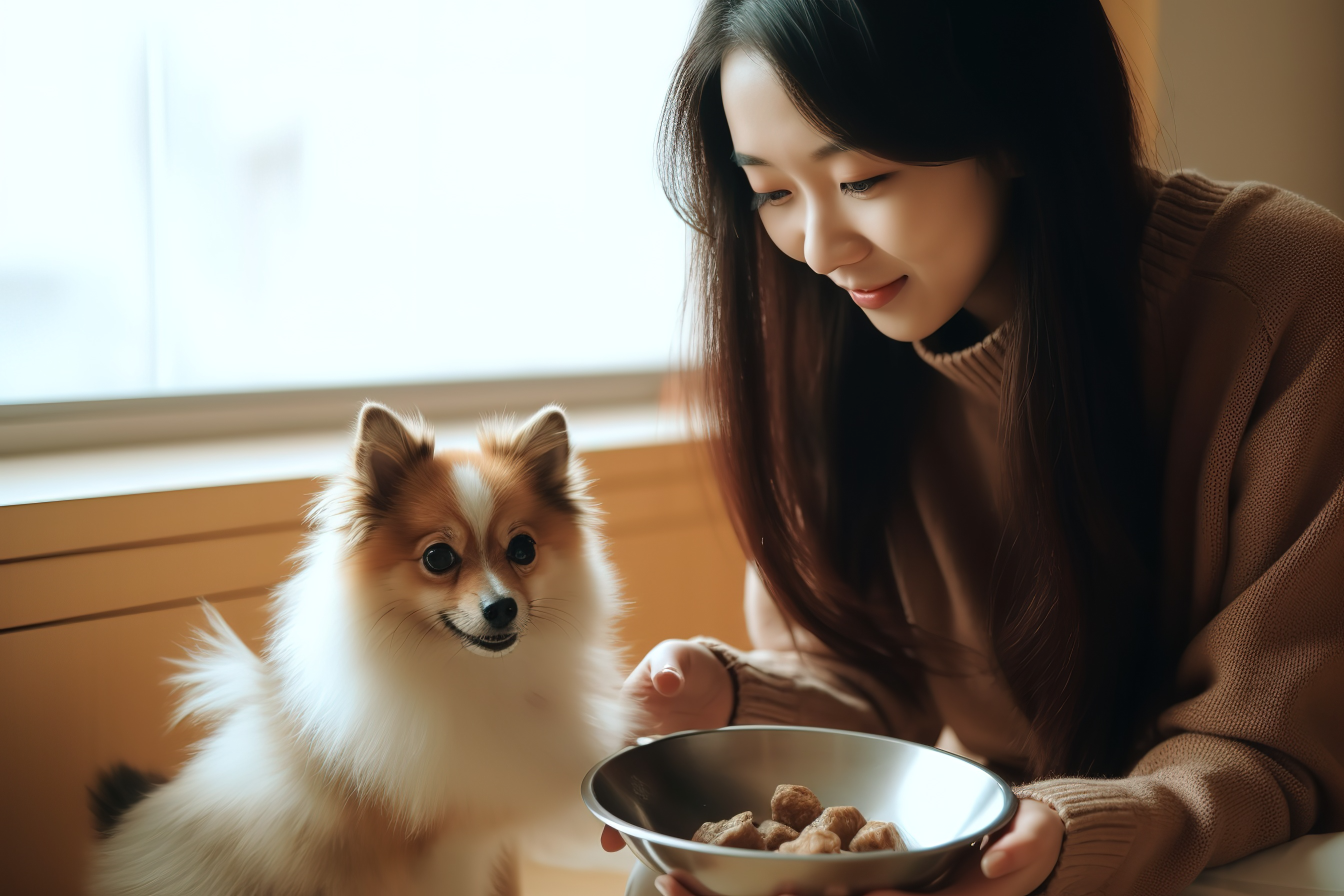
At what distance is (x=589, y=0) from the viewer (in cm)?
196

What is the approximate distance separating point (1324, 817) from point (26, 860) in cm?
129

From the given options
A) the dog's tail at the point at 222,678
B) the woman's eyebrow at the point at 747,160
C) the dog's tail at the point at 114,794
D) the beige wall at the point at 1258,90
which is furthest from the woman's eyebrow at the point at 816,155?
the beige wall at the point at 1258,90

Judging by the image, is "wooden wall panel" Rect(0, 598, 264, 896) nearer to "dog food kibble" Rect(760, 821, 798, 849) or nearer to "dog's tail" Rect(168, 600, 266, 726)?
"dog's tail" Rect(168, 600, 266, 726)

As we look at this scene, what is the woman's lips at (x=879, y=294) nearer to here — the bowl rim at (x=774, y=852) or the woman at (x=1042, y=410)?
the woman at (x=1042, y=410)

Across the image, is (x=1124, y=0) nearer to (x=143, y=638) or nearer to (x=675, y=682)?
(x=675, y=682)

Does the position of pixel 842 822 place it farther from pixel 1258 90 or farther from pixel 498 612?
pixel 1258 90

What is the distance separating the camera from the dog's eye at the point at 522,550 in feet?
2.75

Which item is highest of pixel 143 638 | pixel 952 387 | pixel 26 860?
pixel 952 387

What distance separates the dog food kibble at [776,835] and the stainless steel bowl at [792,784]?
0.08 metres

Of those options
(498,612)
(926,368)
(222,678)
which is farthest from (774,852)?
(926,368)

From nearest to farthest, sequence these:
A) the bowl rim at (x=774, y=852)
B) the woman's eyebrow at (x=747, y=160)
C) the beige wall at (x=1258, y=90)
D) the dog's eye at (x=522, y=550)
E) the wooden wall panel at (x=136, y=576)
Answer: the bowl rim at (x=774, y=852) → the dog's eye at (x=522, y=550) → the woman's eyebrow at (x=747, y=160) → the wooden wall panel at (x=136, y=576) → the beige wall at (x=1258, y=90)

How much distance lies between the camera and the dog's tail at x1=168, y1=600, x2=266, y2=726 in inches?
34.5

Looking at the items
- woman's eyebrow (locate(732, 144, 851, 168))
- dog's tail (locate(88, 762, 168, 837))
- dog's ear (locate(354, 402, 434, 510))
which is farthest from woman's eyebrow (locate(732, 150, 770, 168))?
dog's tail (locate(88, 762, 168, 837))

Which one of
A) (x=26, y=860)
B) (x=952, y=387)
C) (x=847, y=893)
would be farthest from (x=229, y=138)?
(x=847, y=893)
